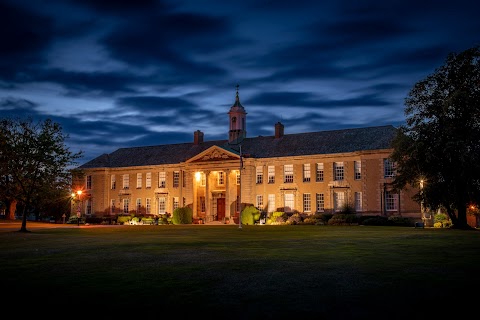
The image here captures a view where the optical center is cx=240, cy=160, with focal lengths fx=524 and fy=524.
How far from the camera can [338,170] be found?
59.3 m

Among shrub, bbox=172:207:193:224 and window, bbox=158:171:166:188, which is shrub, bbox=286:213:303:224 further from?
window, bbox=158:171:166:188

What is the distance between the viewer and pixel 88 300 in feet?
36.6

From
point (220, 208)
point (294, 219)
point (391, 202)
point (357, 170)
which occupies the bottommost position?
point (294, 219)

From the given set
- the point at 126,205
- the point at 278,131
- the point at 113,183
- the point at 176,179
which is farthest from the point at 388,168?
the point at 113,183

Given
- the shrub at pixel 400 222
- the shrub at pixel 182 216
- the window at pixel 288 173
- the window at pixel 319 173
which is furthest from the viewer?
the shrub at pixel 182 216

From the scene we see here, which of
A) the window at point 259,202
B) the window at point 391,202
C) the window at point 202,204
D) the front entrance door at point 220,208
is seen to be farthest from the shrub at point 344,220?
the window at point 202,204

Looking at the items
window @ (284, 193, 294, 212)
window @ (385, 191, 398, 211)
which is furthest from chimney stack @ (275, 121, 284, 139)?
window @ (385, 191, 398, 211)

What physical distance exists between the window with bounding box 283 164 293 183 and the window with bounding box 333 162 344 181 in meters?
5.36

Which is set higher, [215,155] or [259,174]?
[215,155]

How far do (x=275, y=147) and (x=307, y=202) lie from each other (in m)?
8.53

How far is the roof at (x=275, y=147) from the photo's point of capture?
59.2 m

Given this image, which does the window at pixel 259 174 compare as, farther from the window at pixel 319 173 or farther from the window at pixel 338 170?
the window at pixel 338 170

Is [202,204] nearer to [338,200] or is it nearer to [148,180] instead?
[148,180]

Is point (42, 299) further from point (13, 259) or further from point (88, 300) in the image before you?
point (13, 259)
